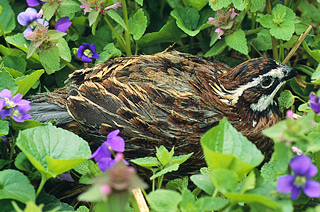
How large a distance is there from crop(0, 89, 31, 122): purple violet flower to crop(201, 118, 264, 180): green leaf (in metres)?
1.00

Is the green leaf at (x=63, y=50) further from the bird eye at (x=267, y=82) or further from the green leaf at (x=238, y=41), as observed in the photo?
the bird eye at (x=267, y=82)

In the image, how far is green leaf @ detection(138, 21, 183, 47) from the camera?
2.81 m

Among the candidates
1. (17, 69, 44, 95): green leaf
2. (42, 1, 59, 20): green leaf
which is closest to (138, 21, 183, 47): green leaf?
(42, 1, 59, 20): green leaf

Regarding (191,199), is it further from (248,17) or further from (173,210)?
(248,17)

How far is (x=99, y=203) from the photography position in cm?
141

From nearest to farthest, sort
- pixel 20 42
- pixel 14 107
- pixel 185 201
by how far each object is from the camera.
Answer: pixel 185 201, pixel 14 107, pixel 20 42

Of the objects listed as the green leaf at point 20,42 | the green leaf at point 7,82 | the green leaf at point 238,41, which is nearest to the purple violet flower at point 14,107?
the green leaf at point 7,82

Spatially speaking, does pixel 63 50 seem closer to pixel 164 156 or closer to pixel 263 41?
pixel 164 156

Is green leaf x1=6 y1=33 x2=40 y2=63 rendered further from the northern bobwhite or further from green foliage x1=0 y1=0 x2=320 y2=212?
the northern bobwhite

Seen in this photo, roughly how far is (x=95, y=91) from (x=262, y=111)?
1050 mm

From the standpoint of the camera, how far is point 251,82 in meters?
2.36

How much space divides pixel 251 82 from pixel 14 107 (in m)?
1.36

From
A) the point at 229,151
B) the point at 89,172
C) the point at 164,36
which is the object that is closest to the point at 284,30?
the point at 164,36

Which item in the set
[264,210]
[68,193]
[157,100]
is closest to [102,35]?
[157,100]
